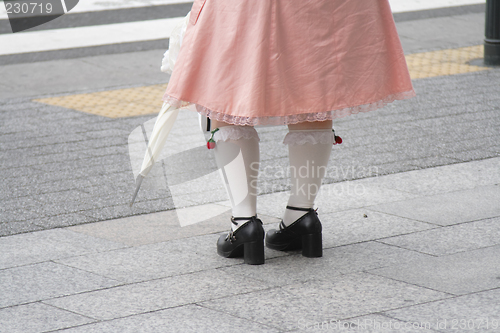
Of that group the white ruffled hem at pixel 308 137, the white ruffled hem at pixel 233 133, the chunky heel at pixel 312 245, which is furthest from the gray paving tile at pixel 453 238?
the white ruffled hem at pixel 233 133

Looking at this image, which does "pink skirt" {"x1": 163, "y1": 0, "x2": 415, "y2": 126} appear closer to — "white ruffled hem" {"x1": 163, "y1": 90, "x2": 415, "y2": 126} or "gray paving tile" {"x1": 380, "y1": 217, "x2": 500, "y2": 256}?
"white ruffled hem" {"x1": 163, "y1": 90, "x2": 415, "y2": 126}

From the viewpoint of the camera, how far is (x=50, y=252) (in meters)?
3.04

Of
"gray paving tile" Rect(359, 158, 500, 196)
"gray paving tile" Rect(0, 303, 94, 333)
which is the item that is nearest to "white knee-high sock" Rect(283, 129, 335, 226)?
"gray paving tile" Rect(0, 303, 94, 333)

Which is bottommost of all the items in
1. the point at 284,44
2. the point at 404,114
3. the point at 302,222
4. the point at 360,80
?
the point at 404,114

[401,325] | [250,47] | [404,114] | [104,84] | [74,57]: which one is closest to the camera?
[401,325]

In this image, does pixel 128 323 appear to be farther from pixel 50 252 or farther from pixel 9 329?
pixel 50 252

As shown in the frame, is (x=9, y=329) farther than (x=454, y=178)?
No

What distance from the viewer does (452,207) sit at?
3492mm

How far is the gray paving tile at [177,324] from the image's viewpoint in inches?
87.4

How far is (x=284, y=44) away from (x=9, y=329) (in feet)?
4.55

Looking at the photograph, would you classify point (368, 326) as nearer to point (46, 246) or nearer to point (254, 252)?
point (254, 252)

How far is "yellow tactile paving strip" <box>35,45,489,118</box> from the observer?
6016mm

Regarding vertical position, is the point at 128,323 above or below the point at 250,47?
below

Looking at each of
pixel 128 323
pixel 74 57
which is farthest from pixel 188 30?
pixel 74 57
